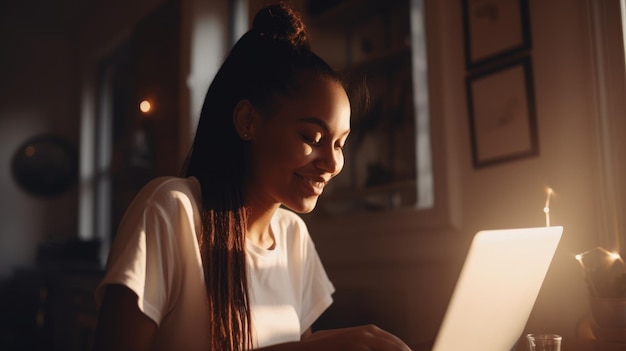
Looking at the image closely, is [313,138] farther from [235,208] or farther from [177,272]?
[177,272]

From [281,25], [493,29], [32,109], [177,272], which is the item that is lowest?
[177,272]

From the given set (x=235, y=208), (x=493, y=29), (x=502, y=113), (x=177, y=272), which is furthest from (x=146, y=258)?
(x=493, y=29)

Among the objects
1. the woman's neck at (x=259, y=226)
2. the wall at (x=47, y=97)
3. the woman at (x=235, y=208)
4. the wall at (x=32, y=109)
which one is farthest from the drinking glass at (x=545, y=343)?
the wall at (x=32, y=109)

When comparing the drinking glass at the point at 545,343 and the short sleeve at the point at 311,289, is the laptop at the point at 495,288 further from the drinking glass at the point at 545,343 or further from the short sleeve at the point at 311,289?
the short sleeve at the point at 311,289

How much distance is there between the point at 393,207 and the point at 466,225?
1.91 feet

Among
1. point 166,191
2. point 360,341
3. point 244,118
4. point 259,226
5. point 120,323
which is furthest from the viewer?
point 259,226

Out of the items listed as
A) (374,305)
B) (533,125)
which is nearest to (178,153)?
(374,305)

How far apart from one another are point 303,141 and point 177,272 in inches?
13.2

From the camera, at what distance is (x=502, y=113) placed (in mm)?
1500

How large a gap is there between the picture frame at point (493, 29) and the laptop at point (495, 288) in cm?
81

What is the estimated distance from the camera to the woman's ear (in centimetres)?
109

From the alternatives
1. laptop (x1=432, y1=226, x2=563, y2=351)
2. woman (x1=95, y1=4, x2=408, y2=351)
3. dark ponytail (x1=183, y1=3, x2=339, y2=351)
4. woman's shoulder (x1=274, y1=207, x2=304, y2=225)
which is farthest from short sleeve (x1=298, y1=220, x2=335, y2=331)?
laptop (x1=432, y1=226, x2=563, y2=351)

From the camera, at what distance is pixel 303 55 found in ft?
3.71

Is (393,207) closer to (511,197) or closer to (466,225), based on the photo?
(466,225)
